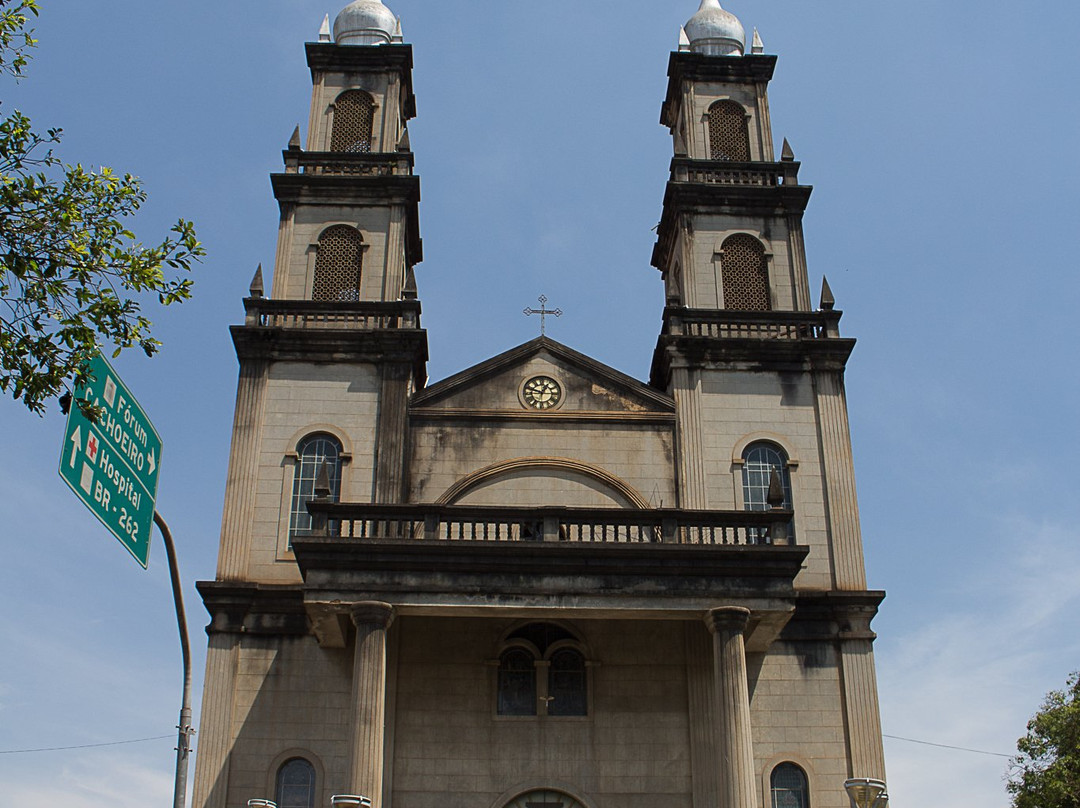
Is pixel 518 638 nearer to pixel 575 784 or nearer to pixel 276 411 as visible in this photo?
pixel 575 784

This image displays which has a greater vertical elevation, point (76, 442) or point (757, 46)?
point (757, 46)

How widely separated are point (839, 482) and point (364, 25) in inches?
657

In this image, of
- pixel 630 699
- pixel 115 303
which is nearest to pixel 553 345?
pixel 630 699

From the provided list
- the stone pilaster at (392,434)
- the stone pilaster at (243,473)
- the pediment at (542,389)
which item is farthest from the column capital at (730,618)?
the stone pilaster at (243,473)

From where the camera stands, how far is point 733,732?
18.4 meters

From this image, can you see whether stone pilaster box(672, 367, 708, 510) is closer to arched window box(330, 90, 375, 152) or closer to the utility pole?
arched window box(330, 90, 375, 152)

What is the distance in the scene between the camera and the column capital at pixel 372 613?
18969 millimetres

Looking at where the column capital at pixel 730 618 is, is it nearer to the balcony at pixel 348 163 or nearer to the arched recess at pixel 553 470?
the arched recess at pixel 553 470

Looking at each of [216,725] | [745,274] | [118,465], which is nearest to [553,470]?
[745,274]

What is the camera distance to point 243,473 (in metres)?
23.0

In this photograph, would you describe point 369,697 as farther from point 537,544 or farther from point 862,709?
point 862,709

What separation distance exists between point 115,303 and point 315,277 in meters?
15.8

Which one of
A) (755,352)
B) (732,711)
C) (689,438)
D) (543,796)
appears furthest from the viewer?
(755,352)

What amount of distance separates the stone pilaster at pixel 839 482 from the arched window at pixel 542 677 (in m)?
5.27
